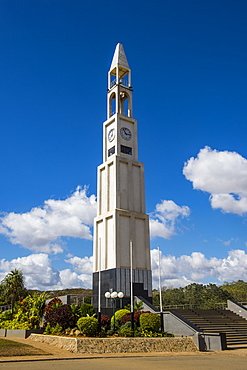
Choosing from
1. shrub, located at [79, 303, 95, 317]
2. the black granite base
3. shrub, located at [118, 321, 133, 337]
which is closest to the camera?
shrub, located at [118, 321, 133, 337]

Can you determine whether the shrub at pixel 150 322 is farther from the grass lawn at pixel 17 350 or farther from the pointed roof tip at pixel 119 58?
the pointed roof tip at pixel 119 58

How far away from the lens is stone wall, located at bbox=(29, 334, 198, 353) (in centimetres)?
1789

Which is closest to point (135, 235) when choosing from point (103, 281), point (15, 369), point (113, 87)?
point (103, 281)

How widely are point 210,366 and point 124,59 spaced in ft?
119

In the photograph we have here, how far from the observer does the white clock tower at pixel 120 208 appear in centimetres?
3375

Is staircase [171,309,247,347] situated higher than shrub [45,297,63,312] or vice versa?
shrub [45,297,63,312]

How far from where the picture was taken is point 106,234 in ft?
117

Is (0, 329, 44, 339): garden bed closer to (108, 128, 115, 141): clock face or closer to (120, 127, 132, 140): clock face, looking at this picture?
(108, 128, 115, 141): clock face

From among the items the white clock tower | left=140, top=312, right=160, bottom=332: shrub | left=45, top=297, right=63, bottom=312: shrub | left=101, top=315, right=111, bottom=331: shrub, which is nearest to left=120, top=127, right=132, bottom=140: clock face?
the white clock tower

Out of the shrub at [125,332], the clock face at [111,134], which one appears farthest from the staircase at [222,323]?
the clock face at [111,134]

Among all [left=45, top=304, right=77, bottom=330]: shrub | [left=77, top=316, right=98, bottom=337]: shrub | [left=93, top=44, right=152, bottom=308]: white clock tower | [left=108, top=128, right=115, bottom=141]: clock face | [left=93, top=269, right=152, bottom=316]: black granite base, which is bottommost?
[left=77, top=316, right=98, bottom=337]: shrub

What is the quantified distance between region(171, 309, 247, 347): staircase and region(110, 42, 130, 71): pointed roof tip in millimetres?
27850

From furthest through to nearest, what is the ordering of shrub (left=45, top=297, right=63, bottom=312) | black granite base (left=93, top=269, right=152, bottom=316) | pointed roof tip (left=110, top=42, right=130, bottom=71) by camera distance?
pointed roof tip (left=110, top=42, right=130, bottom=71), black granite base (left=93, top=269, right=152, bottom=316), shrub (left=45, top=297, right=63, bottom=312)

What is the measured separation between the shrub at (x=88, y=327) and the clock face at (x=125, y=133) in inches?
883
